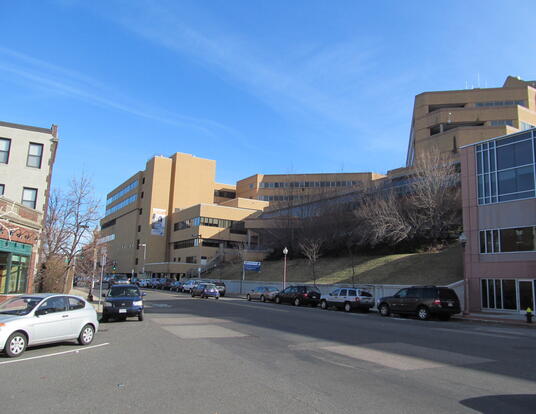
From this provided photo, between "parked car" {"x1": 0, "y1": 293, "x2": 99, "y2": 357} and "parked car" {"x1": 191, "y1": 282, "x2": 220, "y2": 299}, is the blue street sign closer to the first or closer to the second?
"parked car" {"x1": 191, "y1": 282, "x2": 220, "y2": 299}

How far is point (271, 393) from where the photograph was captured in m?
6.94

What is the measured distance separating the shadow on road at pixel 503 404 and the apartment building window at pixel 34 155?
29439mm

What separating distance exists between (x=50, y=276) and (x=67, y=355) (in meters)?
20.6

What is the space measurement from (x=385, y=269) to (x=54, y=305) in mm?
33629

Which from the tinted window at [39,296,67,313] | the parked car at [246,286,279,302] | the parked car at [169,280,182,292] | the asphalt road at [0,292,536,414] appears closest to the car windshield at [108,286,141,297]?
the asphalt road at [0,292,536,414]

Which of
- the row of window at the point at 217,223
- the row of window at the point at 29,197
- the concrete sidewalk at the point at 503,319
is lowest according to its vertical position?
the concrete sidewalk at the point at 503,319

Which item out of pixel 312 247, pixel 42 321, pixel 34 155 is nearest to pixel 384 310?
pixel 42 321

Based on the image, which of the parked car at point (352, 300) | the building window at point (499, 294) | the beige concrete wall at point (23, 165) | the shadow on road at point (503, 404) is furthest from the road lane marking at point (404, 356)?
the beige concrete wall at point (23, 165)

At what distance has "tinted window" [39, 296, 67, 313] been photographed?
10.9 m

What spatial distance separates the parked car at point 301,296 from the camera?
3269cm

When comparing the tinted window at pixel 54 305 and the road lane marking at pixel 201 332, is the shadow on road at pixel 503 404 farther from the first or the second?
the tinted window at pixel 54 305

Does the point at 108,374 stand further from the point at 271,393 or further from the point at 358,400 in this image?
the point at 358,400

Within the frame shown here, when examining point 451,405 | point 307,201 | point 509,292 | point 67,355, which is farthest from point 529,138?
point 307,201

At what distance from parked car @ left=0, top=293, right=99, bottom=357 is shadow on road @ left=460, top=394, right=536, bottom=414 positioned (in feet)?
29.9
